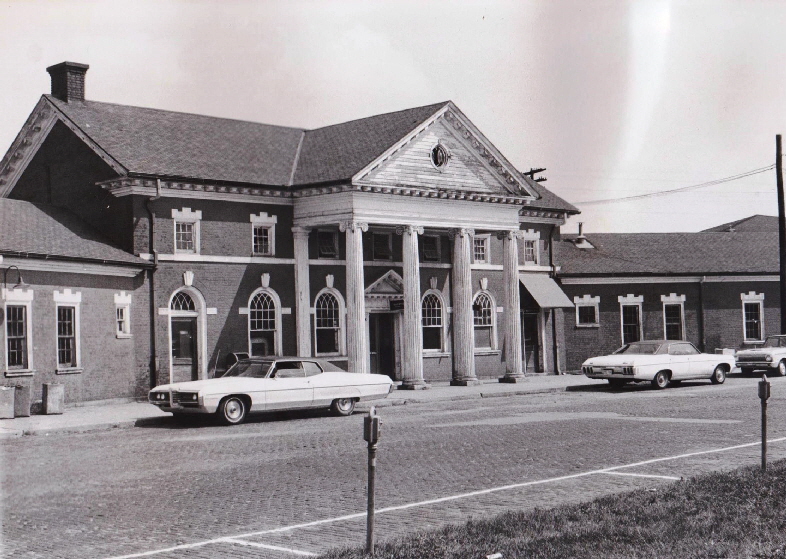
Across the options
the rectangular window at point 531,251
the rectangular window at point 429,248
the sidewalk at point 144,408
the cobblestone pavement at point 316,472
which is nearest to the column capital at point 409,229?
the rectangular window at point 429,248

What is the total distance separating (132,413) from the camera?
23797mm

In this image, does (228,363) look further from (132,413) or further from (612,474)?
(612,474)

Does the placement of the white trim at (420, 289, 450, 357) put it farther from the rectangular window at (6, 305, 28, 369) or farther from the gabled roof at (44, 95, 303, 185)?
the rectangular window at (6, 305, 28, 369)

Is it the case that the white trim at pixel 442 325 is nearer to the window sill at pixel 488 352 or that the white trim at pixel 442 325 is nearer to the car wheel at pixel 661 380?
the window sill at pixel 488 352

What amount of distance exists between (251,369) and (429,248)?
1534 centimetres

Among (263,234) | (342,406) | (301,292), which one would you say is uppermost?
(263,234)

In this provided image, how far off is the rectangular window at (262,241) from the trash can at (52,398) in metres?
8.78

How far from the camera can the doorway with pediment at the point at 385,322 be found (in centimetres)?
3469

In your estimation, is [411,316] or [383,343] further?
[383,343]

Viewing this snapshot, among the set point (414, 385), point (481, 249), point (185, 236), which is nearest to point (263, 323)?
point (185, 236)

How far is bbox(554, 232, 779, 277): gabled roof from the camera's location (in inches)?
1683

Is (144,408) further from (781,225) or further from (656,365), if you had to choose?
(781,225)

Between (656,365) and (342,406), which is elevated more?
(656,365)

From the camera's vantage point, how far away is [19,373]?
79.4 feet
